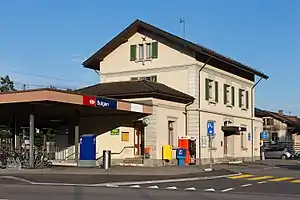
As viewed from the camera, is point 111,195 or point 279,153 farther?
point 279,153

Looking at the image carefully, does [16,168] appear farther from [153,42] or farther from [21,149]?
[153,42]

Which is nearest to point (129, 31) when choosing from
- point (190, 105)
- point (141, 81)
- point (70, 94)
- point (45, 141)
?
point (141, 81)

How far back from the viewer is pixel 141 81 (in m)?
38.1

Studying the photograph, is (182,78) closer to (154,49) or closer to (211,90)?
(154,49)

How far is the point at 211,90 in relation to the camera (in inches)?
1615

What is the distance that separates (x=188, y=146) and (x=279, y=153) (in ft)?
96.2

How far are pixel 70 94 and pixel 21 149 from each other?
5.73m

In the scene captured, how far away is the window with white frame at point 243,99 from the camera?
46656mm

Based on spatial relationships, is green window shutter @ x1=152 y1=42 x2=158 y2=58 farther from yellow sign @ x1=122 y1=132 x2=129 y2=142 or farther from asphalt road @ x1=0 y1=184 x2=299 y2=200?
asphalt road @ x1=0 y1=184 x2=299 y2=200

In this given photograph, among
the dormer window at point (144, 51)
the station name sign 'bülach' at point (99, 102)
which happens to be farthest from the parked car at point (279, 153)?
the station name sign 'bülach' at point (99, 102)

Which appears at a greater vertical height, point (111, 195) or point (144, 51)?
point (144, 51)

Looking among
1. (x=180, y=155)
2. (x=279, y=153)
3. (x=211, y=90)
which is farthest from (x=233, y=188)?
(x=279, y=153)

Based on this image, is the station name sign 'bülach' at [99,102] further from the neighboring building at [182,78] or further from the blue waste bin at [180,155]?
the blue waste bin at [180,155]

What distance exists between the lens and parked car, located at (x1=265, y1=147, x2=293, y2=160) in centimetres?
6193
